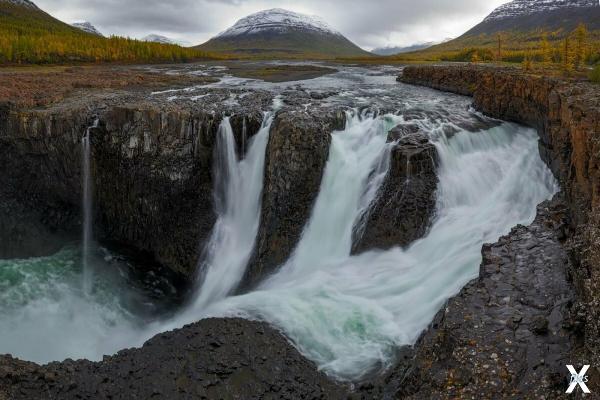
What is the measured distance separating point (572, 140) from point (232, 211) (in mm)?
14321

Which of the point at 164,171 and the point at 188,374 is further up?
the point at 164,171

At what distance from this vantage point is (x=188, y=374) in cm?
1034

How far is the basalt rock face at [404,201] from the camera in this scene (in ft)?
55.4

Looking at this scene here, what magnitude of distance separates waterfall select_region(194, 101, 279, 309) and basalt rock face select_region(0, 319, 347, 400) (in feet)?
25.0

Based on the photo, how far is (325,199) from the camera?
19.1m

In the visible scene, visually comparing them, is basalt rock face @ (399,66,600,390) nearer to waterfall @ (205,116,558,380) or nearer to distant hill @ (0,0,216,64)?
waterfall @ (205,116,558,380)

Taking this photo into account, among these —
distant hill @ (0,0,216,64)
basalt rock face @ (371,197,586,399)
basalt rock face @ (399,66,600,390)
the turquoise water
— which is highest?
distant hill @ (0,0,216,64)

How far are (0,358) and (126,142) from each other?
13604mm

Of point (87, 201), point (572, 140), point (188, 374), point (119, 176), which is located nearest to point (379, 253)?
point (572, 140)

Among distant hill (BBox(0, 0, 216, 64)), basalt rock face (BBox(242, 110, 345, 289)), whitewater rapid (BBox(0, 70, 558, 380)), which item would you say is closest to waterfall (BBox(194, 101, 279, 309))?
whitewater rapid (BBox(0, 70, 558, 380))

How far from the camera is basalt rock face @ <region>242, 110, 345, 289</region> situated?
61.3 ft

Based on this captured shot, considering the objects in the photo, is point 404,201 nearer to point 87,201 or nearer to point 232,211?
point 232,211

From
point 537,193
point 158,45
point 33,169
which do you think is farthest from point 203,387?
point 158,45

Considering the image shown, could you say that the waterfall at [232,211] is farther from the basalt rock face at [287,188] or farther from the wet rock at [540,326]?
the wet rock at [540,326]
